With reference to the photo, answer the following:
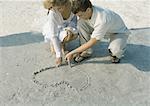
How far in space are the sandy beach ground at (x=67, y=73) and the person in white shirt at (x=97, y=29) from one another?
0.11m

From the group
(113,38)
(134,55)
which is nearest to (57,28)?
(113,38)

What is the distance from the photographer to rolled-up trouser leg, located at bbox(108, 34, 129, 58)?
9.88 feet

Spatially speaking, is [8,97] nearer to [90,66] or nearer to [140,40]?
[90,66]

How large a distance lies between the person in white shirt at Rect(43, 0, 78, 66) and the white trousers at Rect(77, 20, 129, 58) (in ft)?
0.26

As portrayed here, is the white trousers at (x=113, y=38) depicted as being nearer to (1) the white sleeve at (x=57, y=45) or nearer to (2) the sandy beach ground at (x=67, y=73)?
(2) the sandy beach ground at (x=67, y=73)

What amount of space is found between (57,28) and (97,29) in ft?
1.35

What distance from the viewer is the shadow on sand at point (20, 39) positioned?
11.0ft

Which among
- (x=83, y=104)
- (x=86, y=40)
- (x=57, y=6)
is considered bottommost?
(x=83, y=104)

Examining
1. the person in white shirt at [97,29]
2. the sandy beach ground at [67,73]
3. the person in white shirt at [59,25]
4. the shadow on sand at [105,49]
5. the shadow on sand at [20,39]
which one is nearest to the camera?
the sandy beach ground at [67,73]

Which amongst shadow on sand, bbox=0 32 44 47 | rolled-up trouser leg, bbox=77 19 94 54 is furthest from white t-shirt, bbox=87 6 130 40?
shadow on sand, bbox=0 32 44 47

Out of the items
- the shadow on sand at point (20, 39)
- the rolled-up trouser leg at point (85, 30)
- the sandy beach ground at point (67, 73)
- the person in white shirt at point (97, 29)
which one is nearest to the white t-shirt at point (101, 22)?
the person in white shirt at point (97, 29)

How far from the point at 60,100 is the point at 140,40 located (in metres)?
1.07

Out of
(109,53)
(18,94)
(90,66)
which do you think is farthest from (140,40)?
(18,94)

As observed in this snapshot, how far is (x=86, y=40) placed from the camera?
3145 millimetres
